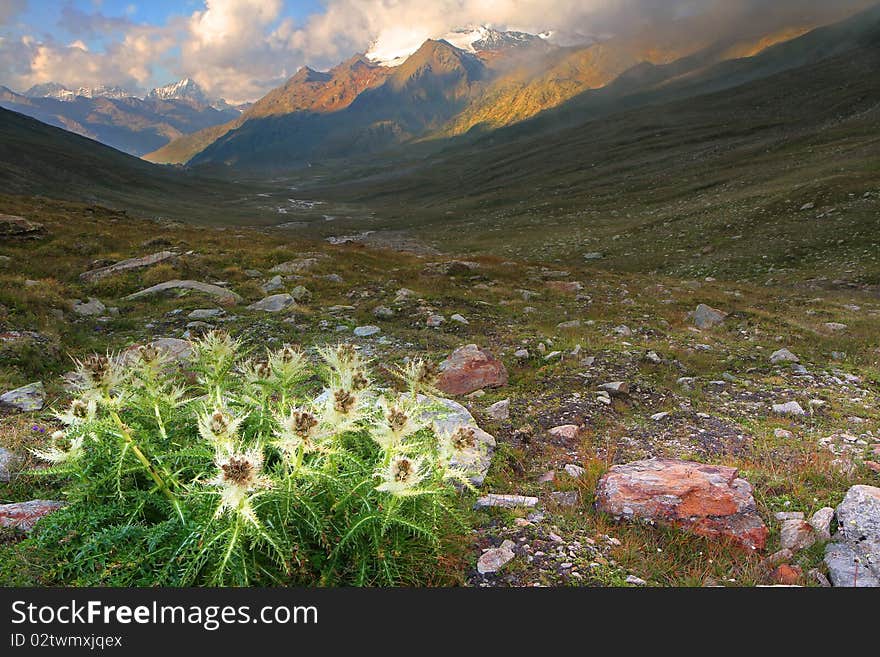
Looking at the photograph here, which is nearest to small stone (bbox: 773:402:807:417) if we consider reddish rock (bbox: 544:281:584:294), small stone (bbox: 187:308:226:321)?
reddish rock (bbox: 544:281:584:294)

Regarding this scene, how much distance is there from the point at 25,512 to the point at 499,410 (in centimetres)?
574

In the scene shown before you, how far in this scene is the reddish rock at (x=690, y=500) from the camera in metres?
4.21

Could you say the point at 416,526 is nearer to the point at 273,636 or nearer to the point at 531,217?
the point at 273,636

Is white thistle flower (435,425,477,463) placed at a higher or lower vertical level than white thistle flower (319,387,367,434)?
lower

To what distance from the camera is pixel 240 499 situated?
7.71 ft

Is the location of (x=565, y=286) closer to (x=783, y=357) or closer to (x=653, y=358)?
(x=783, y=357)

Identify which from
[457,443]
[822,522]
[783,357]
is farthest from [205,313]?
[783,357]

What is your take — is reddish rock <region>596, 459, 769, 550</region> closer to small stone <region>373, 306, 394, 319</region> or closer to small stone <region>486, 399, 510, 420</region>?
small stone <region>486, 399, 510, 420</region>

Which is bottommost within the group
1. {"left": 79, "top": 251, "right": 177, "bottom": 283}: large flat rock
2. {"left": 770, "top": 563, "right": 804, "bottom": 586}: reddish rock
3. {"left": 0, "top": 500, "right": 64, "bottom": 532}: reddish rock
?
{"left": 770, "top": 563, "right": 804, "bottom": 586}: reddish rock

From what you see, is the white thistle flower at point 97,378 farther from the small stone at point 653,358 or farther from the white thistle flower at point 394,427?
the small stone at point 653,358

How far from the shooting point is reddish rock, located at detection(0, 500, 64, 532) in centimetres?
328

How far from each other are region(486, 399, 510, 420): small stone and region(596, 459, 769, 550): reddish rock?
101 inches

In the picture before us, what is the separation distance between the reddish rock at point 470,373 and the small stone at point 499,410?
45.0 inches

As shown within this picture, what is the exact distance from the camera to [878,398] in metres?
8.77
